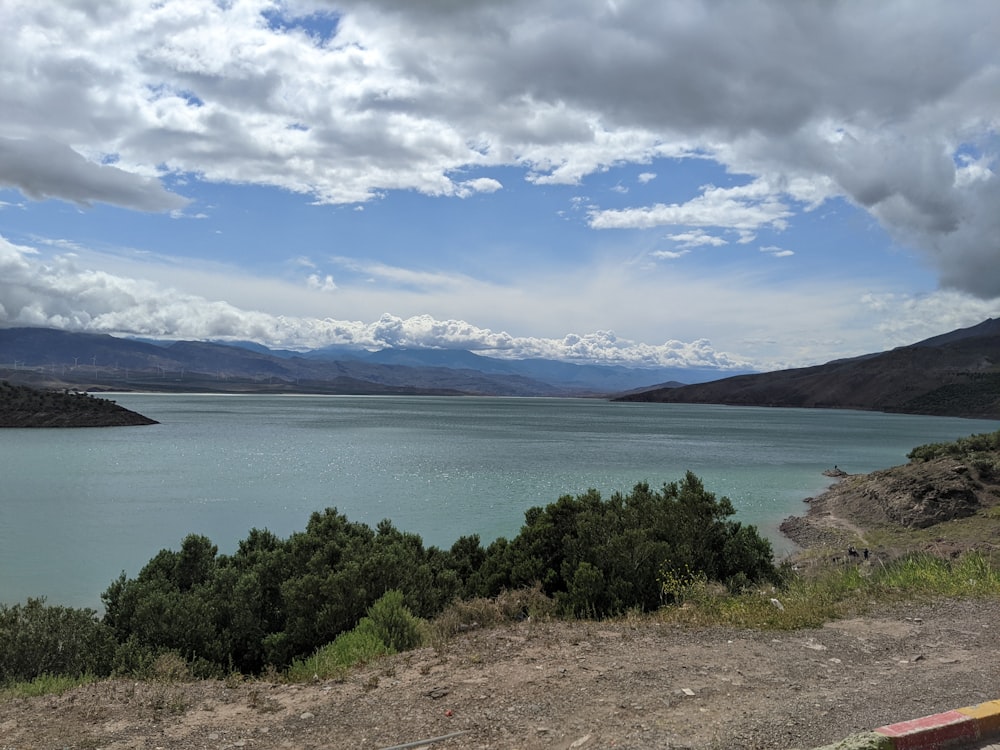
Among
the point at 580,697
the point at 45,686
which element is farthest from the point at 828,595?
the point at 45,686

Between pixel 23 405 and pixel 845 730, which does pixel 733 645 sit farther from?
pixel 23 405

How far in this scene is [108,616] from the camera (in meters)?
11.6

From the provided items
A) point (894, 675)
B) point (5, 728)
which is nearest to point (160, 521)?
point (5, 728)

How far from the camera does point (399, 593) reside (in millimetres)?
11039

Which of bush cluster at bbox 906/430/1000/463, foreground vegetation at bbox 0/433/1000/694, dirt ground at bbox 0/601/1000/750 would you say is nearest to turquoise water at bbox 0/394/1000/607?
bush cluster at bbox 906/430/1000/463

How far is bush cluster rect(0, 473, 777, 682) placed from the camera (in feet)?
33.8

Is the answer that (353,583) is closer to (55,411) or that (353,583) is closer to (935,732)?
(935,732)

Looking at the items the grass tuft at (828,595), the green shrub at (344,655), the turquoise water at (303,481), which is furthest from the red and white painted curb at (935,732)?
the turquoise water at (303,481)

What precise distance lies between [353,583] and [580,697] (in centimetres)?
601

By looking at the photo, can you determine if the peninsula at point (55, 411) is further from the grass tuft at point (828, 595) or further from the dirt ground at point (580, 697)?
the grass tuft at point (828, 595)

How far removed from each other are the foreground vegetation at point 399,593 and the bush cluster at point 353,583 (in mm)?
30

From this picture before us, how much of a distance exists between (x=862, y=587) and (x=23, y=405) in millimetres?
118062

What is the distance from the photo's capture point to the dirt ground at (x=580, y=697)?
580 centimetres

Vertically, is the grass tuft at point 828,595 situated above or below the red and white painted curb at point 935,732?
below
